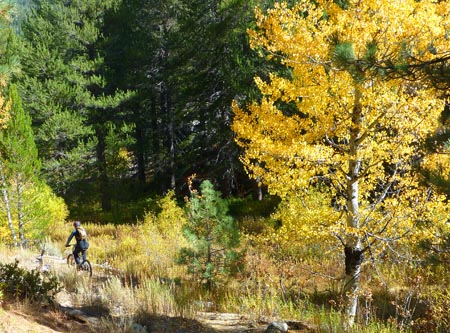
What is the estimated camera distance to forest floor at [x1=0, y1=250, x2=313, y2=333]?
15.8 ft

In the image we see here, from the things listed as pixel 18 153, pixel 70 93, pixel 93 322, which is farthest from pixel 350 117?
pixel 70 93

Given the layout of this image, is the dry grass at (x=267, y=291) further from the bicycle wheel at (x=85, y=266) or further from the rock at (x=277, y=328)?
the rock at (x=277, y=328)

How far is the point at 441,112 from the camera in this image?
596 centimetres

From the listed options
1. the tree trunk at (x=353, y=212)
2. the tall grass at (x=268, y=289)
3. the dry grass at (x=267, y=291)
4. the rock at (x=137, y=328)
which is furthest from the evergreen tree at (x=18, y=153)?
Result: the tree trunk at (x=353, y=212)

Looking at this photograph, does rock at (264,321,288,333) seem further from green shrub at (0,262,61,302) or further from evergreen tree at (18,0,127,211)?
evergreen tree at (18,0,127,211)

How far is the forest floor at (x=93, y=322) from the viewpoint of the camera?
4.82 m

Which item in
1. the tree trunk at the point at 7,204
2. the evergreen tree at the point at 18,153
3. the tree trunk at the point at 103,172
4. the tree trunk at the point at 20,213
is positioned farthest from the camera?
the tree trunk at the point at 103,172

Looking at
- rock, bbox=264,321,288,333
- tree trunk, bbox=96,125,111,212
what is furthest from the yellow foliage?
tree trunk, bbox=96,125,111,212

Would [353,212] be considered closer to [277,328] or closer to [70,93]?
[277,328]

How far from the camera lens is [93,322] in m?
5.24

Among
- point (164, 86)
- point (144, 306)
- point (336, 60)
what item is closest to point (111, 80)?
point (164, 86)

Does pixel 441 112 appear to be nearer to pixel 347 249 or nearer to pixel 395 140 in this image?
pixel 395 140

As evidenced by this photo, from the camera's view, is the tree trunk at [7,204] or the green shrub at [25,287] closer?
the green shrub at [25,287]

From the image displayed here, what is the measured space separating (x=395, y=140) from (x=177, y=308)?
411 cm
